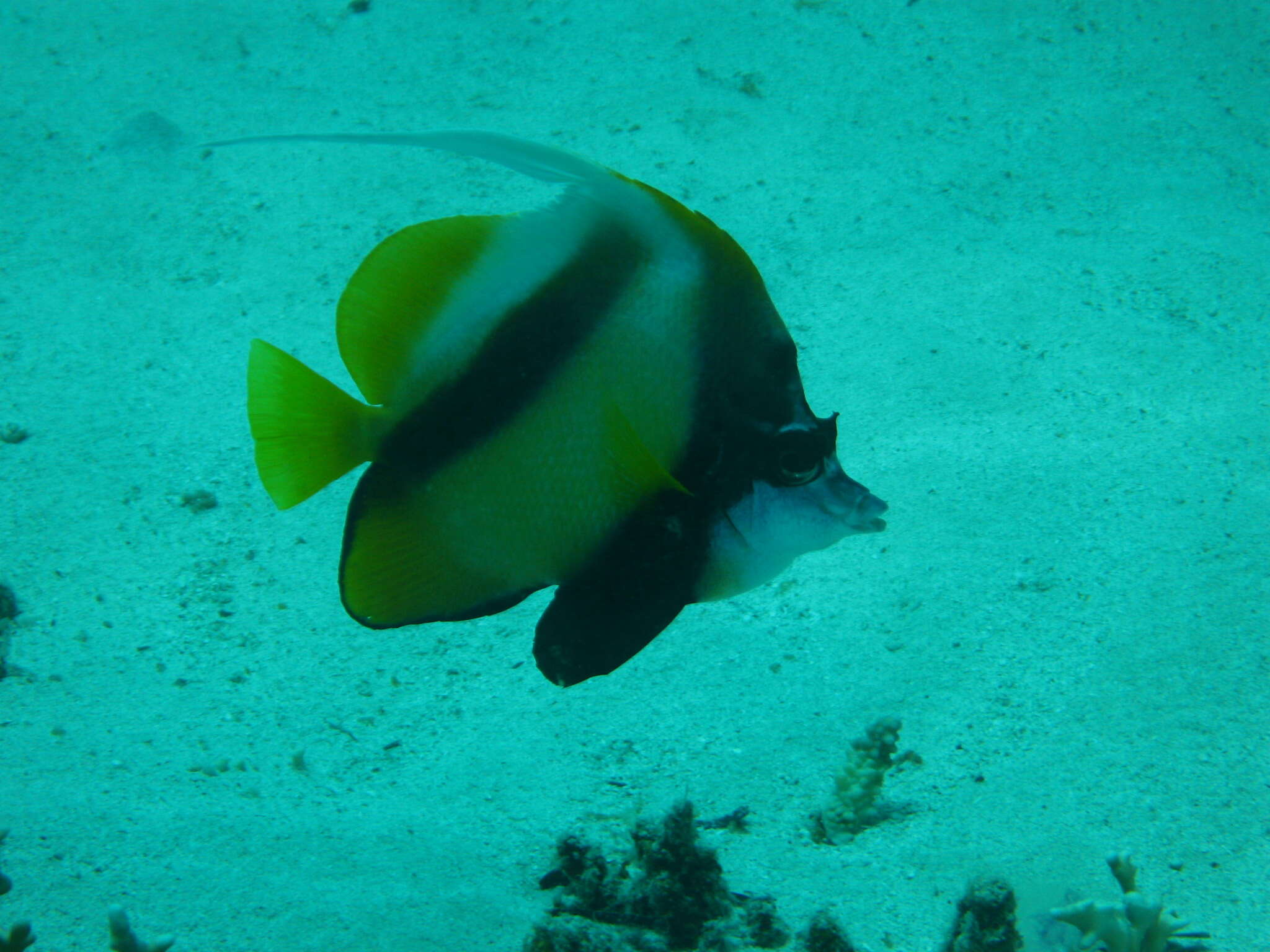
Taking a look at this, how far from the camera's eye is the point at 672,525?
122 centimetres

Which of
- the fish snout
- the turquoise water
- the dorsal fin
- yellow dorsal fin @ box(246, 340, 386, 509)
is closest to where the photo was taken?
the dorsal fin

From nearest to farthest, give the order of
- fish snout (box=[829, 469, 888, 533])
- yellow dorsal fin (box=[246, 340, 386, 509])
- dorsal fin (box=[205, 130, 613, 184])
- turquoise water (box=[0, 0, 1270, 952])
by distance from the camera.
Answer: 1. dorsal fin (box=[205, 130, 613, 184])
2. yellow dorsal fin (box=[246, 340, 386, 509])
3. fish snout (box=[829, 469, 888, 533])
4. turquoise water (box=[0, 0, 1270, 952])

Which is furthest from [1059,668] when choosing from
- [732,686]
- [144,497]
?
[144,497]

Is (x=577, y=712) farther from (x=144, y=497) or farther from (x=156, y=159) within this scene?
(x=156, y=159)

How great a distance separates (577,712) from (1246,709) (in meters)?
1.86

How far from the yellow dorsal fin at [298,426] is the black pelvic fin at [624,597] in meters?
0.41

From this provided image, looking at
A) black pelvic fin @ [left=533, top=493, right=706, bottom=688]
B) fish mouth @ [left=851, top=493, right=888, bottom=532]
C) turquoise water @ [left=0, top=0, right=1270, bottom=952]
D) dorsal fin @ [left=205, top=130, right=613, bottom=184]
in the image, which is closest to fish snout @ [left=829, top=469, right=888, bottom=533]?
fish mouth @ [left=851, top=493, right=888, bottom=532]

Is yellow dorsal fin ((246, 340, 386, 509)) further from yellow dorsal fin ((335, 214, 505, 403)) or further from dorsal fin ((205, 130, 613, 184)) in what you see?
dorsal fin ((205, 130, 613, 184))

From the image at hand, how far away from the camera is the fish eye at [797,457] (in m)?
1.20

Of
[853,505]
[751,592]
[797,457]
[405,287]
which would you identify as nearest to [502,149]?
[405,287]

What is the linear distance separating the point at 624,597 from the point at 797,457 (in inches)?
14.5

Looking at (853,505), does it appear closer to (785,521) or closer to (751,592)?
(785,521)

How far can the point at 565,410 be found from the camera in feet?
3.87

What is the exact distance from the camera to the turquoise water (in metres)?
1.90
